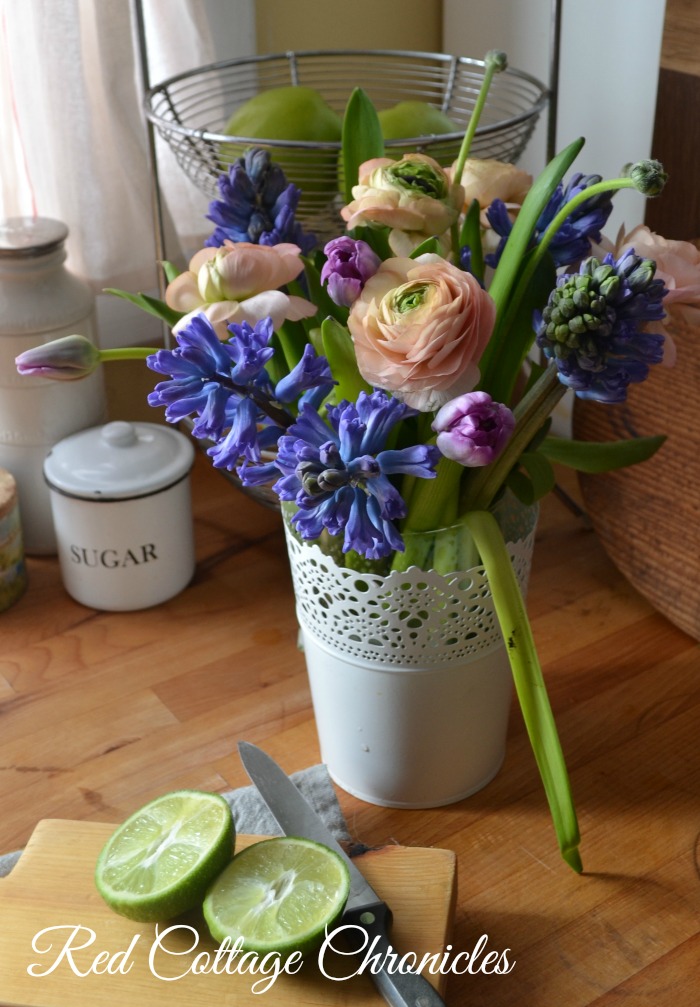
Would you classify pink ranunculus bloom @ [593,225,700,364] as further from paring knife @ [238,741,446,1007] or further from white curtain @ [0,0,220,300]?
white curtain @ [0,0,220,300]

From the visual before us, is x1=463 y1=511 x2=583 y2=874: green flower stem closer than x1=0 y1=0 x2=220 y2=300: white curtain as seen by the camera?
Yes

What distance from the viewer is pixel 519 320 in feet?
2.08

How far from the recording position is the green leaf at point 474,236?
63 cm

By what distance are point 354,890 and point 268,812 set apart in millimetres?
127

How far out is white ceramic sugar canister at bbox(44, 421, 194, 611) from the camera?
2.89 feet

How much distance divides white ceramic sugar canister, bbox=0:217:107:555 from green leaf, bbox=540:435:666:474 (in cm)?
44

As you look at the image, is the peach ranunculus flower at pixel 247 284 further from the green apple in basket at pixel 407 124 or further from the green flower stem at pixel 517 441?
the green apple in basket at pixel 407 124

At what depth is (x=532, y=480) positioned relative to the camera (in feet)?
2.17

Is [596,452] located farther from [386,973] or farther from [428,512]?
[386,973]

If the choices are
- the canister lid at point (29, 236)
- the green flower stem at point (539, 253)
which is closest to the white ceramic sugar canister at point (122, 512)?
the canister lid at point (29, 236)

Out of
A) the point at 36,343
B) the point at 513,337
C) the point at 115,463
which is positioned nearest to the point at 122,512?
the point at 115,463

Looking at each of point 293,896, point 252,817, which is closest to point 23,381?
point 252,817

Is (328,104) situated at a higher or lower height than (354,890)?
higher

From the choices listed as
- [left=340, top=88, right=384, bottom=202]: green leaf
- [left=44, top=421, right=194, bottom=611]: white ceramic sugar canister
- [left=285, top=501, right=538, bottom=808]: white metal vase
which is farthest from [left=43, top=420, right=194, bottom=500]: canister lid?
[left=340, top=88, right=384, bottom=202]: green leaf
